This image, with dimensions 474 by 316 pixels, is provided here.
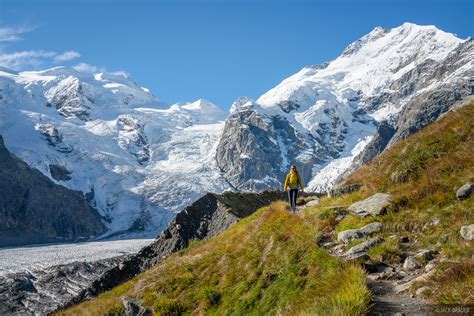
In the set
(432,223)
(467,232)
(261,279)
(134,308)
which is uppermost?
(432,223)

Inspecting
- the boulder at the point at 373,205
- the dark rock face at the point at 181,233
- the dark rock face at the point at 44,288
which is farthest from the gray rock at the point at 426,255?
the dark rock face at the point at 44,288

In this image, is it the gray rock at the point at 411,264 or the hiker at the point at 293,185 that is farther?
the hiker at the point at 293,185

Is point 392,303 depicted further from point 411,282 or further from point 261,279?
point 261,279

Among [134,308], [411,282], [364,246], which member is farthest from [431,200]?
[134,308]

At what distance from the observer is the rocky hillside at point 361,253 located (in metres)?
11.0

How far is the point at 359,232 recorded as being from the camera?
53.2 feet

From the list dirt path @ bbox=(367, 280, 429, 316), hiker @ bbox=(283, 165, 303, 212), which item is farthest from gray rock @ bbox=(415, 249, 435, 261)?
hiker @ bbox=(283, 165, 303, 212)

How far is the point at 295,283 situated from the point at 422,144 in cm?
990

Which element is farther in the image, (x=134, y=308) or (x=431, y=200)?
(x=134, y=308)

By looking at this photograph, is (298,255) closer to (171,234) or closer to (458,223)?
(458,223)

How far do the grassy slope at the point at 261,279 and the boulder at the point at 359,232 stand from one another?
1.04 m

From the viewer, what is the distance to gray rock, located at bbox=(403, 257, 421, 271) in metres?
12.5

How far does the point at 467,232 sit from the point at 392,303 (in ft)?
12.0

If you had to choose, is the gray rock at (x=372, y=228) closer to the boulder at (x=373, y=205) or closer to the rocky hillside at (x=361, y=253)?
the rocky hillside at (x=361, y=253)
